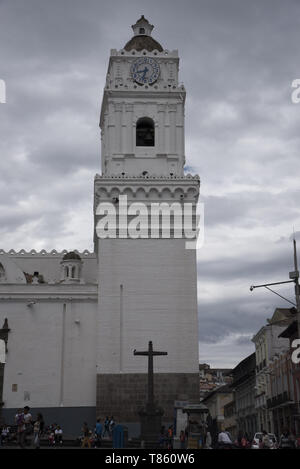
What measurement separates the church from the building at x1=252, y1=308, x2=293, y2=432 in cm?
1521

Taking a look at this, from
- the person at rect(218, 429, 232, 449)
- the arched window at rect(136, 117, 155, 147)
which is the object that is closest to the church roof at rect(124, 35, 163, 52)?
the arched window at rect(136, 117, 155, 147)

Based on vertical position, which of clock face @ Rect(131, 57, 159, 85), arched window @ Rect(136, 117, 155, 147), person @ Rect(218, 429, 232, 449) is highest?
clock face @ Rect(131, 57, 159, 85)

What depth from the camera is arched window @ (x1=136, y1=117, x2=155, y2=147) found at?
46.9 meters

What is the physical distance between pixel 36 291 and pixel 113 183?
335 inches

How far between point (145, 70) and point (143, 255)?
43.4 feet

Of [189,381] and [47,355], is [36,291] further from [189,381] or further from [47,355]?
[189,381]

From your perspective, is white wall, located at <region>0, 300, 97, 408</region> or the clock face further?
the clock face

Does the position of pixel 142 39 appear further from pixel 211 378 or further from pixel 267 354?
pixel 211 378

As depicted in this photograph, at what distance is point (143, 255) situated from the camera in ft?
144

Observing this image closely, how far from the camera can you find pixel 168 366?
41.7 meters

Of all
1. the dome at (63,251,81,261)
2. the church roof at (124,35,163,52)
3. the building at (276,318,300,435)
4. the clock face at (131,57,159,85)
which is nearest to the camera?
the dome at (63,251,81,261)

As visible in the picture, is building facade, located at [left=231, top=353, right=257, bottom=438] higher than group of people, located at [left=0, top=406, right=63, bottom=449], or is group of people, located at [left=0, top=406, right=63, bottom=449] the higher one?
building facade, located at [left=231, top=353, right=257, bottom=438]

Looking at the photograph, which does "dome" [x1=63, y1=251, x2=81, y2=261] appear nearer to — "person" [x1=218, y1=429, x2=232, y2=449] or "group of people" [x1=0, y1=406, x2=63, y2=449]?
"group of people" [x1=0, y1=406, x2=63, y2=449]

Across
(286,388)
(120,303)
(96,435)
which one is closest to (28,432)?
(96,435)
